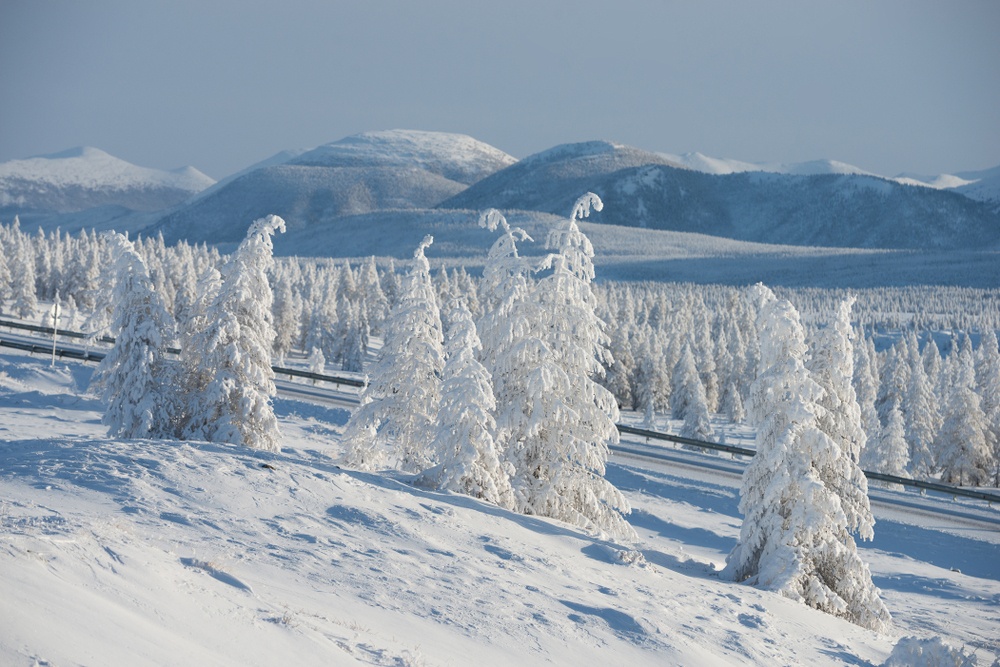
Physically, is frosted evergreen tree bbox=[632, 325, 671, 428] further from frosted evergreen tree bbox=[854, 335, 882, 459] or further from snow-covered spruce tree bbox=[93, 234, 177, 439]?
snow-covered spruce tree bbox=[93, 234, 177, 439]

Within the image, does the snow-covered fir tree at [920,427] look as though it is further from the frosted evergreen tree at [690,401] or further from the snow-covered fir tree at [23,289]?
the snow-covered fir tree at [23,289]

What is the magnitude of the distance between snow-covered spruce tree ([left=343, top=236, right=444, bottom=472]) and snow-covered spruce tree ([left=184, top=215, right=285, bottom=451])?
283cm

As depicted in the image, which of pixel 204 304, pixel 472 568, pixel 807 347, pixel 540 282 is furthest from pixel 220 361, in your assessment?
pixel 807 347

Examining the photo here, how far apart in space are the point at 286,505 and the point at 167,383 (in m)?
12.5

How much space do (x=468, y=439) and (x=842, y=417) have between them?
8.64 meters

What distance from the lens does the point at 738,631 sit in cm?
1405

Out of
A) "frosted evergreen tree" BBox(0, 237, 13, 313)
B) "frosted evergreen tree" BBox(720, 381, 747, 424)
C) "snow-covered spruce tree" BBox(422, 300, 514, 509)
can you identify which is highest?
"frosted evergreen tree" BBox(0, 237, 13, 313)

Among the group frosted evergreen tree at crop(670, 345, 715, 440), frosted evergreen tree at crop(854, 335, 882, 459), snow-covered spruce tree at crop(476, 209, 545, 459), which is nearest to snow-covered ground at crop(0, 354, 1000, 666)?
snow-covered spruce tree at crop(476, 209, 545, 459)

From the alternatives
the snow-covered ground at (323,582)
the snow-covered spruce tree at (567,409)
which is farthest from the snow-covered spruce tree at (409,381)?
the snow-covered ground at (323,582)

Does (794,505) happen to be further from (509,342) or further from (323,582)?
(323,582)

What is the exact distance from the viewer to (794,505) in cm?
1881

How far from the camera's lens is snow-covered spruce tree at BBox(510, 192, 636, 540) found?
20938 millimetres

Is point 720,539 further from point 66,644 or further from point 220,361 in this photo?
point 66,644

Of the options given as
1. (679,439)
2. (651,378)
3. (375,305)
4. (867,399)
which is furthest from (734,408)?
(375,305)
